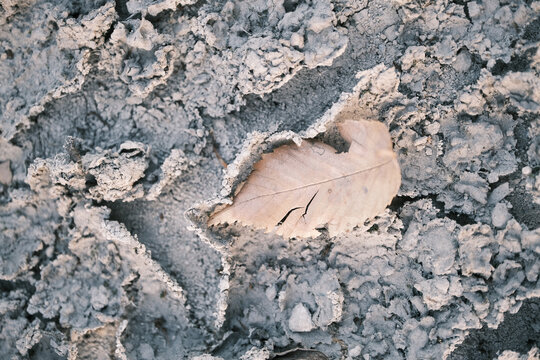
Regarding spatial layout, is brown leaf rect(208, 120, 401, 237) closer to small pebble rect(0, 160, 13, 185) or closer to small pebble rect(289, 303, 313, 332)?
small pebble rect(289, 303, 313, 332)

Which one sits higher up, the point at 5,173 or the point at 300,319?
the point at 5,173

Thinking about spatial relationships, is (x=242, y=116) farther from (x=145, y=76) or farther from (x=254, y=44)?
(x=145, y=76)

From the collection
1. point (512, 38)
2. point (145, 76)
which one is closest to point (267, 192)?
point (145, 76)

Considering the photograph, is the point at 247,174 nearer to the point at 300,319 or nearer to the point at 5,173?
the point at 300,319

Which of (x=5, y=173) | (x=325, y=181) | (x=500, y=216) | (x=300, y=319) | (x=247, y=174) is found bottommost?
(x=300, y=319)

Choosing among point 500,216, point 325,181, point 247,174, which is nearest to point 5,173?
point 247,174

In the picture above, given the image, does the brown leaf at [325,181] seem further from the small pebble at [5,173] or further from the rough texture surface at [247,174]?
the small pebble at [5,173]

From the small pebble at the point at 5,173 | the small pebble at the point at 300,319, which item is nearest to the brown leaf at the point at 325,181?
the small pebble at the point at 300,319
